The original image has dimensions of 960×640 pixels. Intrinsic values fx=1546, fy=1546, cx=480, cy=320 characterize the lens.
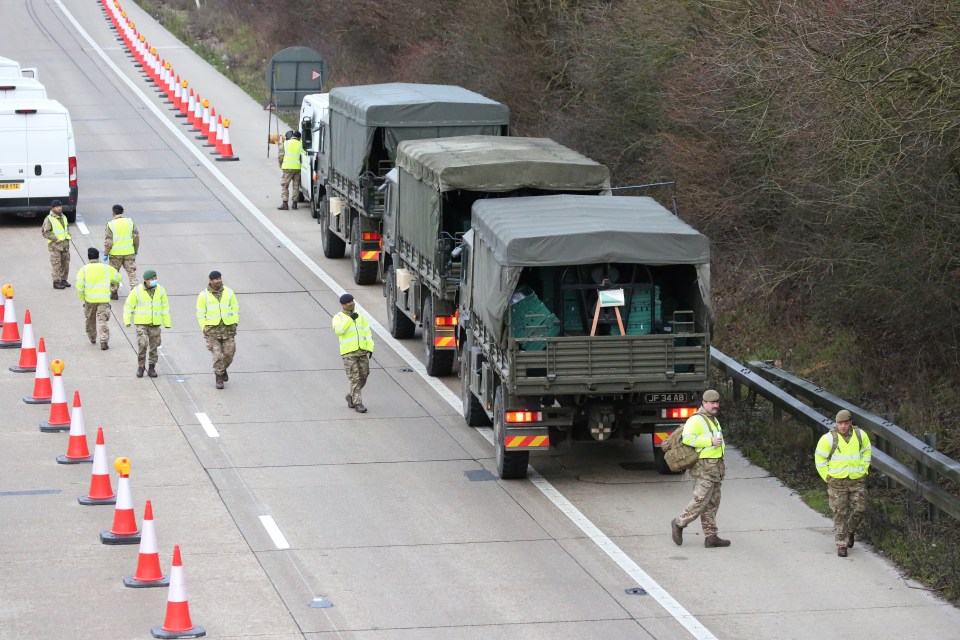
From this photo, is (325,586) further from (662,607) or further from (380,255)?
(380,255)

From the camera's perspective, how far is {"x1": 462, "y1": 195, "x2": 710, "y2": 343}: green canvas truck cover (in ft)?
50.1

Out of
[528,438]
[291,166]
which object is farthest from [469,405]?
[291,166]

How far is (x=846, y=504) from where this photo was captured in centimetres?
1357

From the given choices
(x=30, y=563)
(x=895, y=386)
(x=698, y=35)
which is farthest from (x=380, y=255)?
(x=30, y=563)

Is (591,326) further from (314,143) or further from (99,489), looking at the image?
(314,143)

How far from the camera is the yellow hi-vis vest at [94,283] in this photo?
837 inches

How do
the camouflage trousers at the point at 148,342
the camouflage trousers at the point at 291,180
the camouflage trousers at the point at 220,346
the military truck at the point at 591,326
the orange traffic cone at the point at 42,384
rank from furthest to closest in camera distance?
the camouflage trousers at the point at 291,180
the camouflage trousers at the point at 148,342
the camouflage trousers at the point at 220,346
the orange traffic cone at the point at 42,384
the military truck at the point at 591,326

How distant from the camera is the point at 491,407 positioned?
54.4ft

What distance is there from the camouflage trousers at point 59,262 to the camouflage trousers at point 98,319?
10.8 feet

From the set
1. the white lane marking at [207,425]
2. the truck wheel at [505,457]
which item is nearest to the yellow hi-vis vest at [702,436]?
the truck wheel at [505,457]

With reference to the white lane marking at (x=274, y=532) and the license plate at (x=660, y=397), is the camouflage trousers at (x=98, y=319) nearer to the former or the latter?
the white lane marking at (x=274, y=532)

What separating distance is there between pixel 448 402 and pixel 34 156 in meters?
13.0

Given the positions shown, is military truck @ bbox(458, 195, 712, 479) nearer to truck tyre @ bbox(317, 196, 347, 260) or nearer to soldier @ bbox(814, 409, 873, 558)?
soldier @ bbox(814, 409, 873, 558)

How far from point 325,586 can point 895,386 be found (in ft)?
26.4
